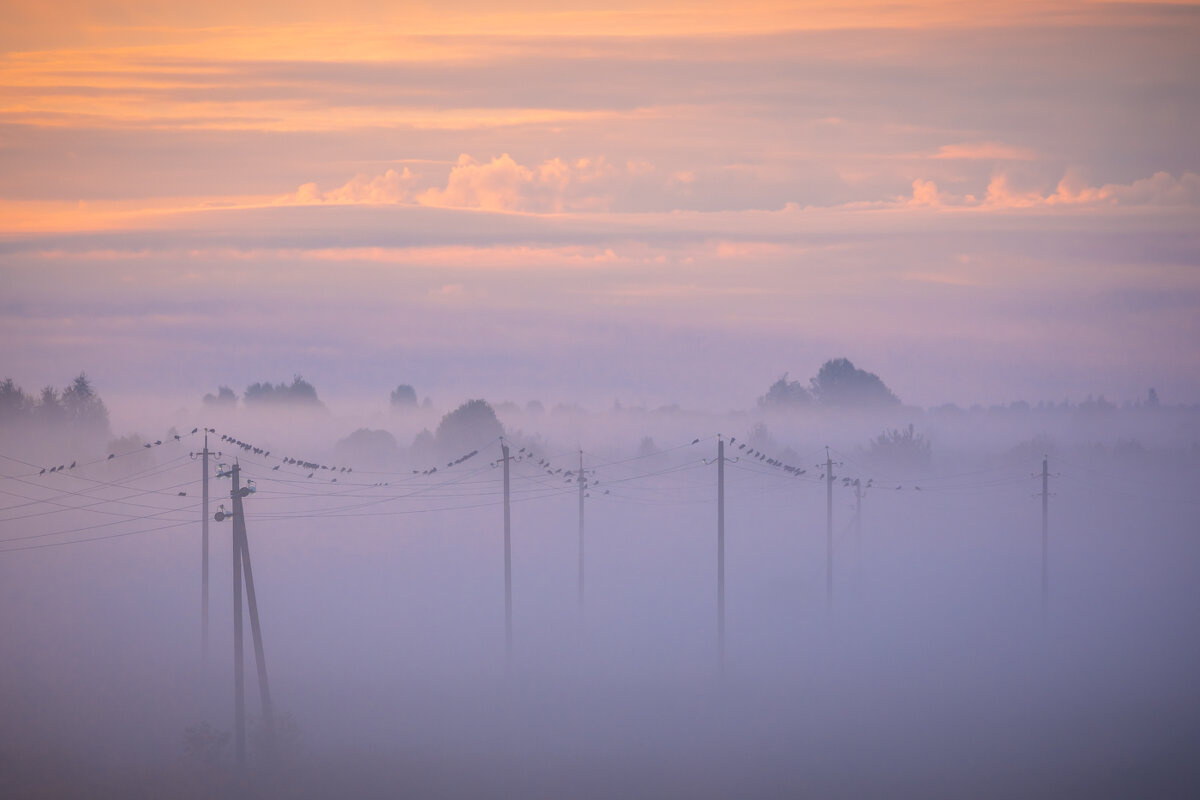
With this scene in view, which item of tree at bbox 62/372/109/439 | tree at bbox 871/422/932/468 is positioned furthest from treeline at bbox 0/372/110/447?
tree at bbox 871/422/932/468

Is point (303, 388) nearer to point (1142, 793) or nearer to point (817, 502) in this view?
point (817, 502)

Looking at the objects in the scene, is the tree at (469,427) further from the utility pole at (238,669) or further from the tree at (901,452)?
the utility pole at (238,669)

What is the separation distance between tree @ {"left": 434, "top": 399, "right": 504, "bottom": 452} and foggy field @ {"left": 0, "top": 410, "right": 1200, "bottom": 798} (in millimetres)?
26162

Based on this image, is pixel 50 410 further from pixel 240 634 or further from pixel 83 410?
pixel 240 634

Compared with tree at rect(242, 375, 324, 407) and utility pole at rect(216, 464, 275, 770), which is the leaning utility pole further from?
tree at rect(242, 375, 324, 407)

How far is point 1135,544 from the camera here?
92.2m

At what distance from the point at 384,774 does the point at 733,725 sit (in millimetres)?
12122

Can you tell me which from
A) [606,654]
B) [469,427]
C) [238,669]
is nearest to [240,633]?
[238,669]

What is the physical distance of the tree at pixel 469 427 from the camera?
137 metres

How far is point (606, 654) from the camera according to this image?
172ft

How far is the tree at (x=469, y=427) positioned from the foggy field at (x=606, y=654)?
26162 mm

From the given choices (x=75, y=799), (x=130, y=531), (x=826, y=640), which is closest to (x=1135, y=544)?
(x=826, y=640)

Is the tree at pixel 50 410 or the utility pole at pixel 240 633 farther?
the tree at pixel 50 410

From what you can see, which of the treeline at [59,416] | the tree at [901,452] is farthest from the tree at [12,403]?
the tree at [901,452]
